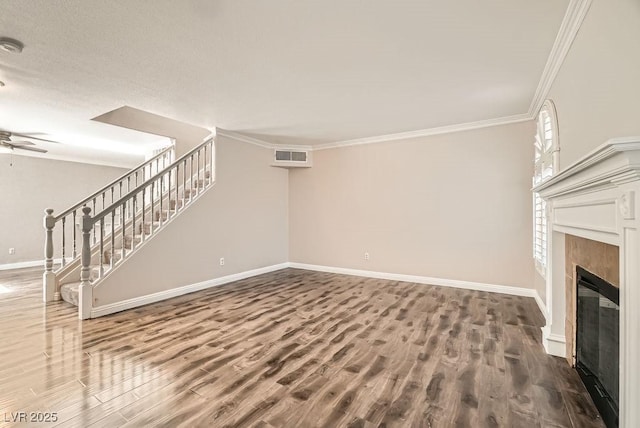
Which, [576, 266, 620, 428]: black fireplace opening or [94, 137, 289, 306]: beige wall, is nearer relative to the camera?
[576, 266, 620, 428]: black fireplace opening

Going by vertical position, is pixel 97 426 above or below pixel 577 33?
below

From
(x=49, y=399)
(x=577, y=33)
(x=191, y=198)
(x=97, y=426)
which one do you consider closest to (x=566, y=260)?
(x=577, y=33)

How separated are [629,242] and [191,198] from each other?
471cm

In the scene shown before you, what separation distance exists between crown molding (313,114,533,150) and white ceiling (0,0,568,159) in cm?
16

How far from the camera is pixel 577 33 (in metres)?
Result: 2.09

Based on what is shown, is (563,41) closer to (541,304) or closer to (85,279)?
(541,304)

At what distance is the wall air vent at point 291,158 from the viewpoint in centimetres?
594

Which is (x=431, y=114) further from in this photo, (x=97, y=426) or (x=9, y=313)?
(x=9, y=313)

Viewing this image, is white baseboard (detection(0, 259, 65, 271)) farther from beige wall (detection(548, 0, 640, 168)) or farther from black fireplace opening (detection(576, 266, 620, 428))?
beige wall (detection(548, 0, 640, 168))

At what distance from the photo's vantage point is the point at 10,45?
2.33 meters

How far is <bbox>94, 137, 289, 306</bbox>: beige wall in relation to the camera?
3814mm

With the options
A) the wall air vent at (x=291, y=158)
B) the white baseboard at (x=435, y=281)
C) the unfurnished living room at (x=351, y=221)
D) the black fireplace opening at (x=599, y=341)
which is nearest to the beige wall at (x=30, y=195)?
the unfurnished living room at (x=351, y=221)

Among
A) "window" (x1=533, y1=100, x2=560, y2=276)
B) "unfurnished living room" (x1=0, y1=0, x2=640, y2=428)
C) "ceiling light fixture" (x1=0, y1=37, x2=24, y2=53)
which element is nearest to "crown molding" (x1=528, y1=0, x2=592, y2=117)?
"unfurnished living room" (x1=0, y1=0, x2=640, y2=428)

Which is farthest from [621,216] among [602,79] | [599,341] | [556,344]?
[556,344]
